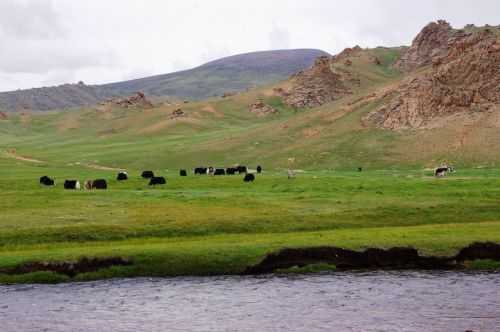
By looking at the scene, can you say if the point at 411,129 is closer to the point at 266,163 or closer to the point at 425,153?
the point at 425,153

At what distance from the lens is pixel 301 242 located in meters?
37.5

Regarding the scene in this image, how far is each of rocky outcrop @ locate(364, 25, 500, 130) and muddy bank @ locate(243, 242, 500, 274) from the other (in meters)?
74.7

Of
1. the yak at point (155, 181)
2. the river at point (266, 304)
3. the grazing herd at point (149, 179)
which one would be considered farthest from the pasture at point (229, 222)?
the yak at point (155, 181)

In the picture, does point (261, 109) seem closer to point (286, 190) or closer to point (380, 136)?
point (380, 136)

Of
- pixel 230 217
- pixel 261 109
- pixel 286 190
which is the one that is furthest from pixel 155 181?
pixel 261 109

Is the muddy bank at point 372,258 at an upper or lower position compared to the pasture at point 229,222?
lower

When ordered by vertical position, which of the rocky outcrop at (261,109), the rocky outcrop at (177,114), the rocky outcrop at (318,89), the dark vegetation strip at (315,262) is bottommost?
Result: the dark vegetation strip at (315,262)

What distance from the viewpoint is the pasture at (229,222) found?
35625 mm

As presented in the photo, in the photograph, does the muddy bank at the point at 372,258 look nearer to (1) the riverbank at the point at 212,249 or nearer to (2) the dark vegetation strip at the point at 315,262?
(2) the dark vegetation strip at the point at 315,262

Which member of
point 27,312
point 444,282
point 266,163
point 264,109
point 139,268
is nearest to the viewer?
point 27,312

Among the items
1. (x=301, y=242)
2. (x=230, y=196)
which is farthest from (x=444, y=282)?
(x=230, y=196)

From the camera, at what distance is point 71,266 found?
34344 millimetres

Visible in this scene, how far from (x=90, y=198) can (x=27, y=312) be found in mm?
25977

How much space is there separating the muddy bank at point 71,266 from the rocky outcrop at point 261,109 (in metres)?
154
